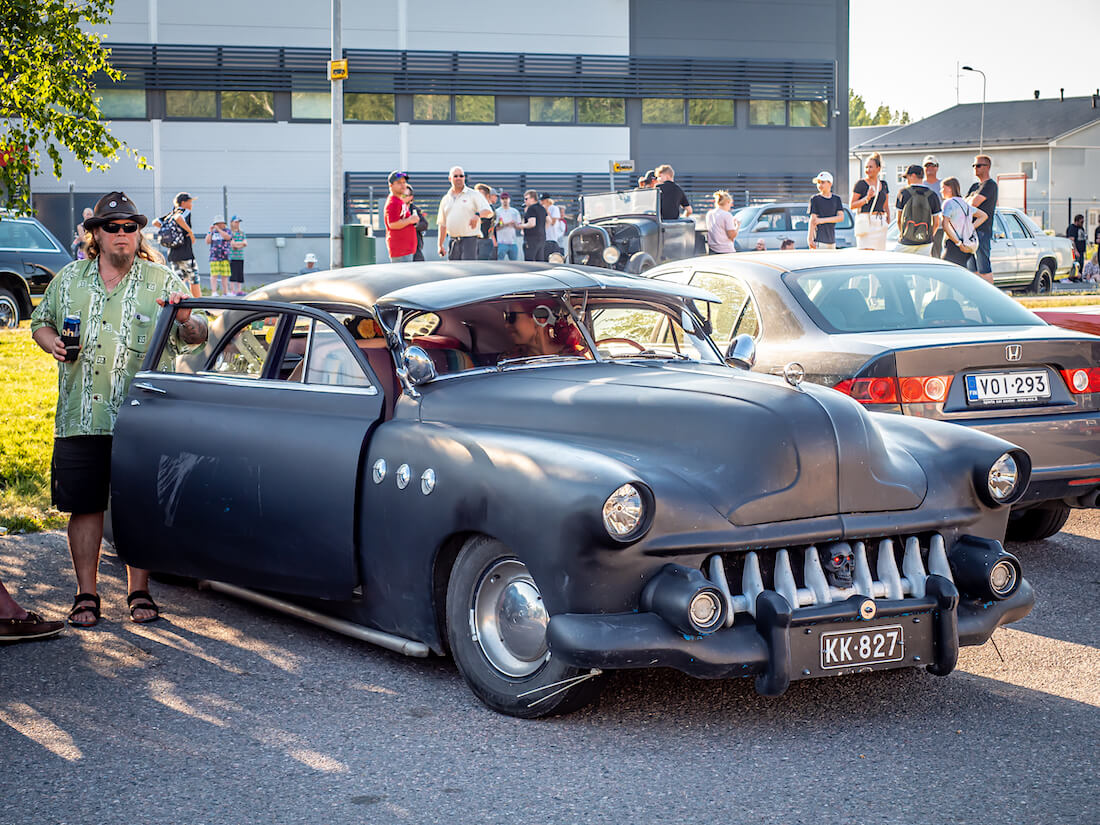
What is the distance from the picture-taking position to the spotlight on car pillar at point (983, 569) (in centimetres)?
479

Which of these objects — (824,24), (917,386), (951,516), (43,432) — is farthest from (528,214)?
(824,24)

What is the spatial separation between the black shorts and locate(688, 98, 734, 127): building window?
39.4m

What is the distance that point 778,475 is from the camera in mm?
4609

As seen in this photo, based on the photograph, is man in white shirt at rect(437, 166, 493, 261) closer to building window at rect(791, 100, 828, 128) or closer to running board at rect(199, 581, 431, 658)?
running board at rect(199, 581, 431, 658)

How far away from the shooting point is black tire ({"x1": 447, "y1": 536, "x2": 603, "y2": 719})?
462 cm

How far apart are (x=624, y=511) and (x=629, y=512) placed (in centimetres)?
2

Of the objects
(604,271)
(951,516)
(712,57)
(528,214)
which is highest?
(712,57)

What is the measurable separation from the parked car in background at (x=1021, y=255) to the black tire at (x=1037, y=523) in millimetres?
19984

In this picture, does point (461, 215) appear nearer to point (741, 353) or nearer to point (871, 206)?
point (871, 206)

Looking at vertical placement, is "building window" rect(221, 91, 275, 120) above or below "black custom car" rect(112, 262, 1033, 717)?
above

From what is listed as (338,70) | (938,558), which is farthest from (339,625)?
(338,70)

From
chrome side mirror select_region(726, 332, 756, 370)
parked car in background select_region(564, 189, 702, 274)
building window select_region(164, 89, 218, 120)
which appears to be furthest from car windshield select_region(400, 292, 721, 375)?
building window select_region(164, 89, 218, 120)

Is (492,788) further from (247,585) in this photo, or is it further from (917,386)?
(917,386)

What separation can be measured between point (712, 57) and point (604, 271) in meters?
39.6
